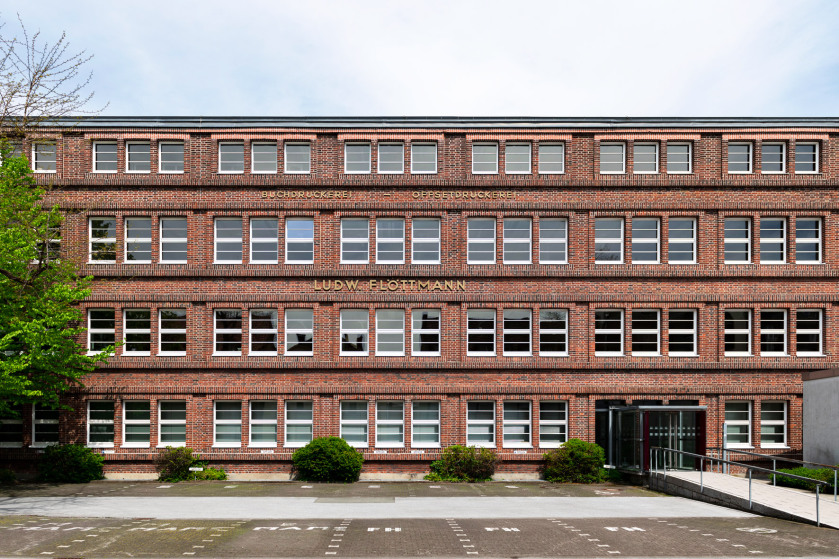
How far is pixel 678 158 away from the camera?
2928cm

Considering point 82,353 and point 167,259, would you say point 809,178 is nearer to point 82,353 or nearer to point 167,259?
point 167,259

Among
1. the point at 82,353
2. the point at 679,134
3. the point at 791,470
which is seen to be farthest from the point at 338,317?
the point at 791,470

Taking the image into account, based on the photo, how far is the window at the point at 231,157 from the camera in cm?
2922

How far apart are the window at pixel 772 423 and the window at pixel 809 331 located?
2.17 m

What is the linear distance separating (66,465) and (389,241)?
44.4 ft

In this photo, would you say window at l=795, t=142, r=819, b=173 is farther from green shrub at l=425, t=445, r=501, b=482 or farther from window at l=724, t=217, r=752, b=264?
green shrub at l=425, t=445, r=501, b=482

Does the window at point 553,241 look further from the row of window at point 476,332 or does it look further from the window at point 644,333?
the window at point 644,333

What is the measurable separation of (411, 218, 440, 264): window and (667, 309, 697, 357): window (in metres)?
8.93

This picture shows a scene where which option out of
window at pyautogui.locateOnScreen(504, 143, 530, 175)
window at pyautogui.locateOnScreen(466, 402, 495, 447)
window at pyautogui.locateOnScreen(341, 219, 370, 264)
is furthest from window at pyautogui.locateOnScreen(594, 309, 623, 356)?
window at pyautogui.locateOnScreen(341, 219, 370, 264)

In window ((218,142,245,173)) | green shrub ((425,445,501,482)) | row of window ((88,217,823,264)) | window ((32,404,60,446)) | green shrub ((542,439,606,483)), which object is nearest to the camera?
green shrub ((542,439,606,483))

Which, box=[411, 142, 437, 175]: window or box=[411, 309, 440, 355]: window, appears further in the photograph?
box=[411, 142, 437, 175]: window

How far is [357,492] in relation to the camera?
24234mm

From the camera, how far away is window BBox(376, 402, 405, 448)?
93.1ft

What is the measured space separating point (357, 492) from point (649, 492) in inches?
357
